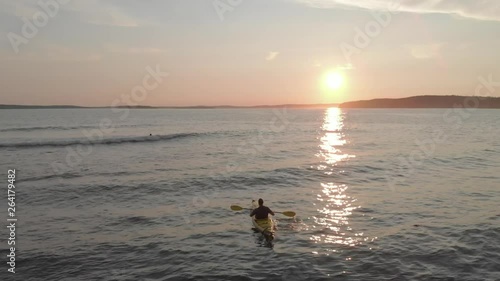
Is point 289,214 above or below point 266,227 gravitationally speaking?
above

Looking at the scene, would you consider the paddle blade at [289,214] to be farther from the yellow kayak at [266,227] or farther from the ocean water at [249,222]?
the yellow kayak at [266,227]

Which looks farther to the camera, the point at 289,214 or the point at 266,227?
the point at 289,214

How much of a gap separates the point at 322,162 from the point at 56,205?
109 ft

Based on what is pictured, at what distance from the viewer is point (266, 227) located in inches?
884

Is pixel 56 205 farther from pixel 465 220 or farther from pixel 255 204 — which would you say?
pixel 465 220

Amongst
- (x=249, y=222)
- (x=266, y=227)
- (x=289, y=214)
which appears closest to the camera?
(x=266, y=227)

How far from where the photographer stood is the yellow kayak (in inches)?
854

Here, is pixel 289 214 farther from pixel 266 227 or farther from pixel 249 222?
pixel 266 227

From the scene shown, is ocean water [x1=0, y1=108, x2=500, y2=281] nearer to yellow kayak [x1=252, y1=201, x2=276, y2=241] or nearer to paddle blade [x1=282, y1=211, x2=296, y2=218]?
yellow kayak [x1=252, y1=201, x2=276, y2=241]

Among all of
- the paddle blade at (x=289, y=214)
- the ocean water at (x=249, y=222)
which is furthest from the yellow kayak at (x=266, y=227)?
the paddle blade at (x=289, y=214)

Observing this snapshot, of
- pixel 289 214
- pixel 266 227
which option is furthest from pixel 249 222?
pixel 289 214

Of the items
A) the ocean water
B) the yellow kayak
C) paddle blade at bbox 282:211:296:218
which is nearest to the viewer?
the ocean water

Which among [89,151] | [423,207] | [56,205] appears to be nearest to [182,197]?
[56,205]

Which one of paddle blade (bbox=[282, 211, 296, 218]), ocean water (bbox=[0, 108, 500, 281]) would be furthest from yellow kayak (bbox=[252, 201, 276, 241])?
paddle blade (bbox=[282, 211, 296, 218])
